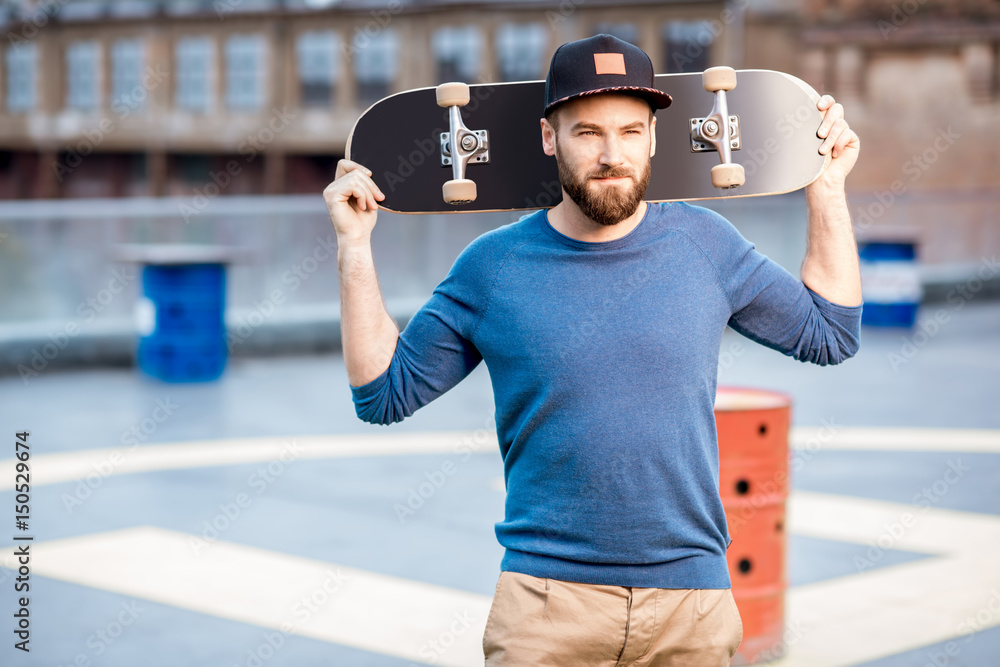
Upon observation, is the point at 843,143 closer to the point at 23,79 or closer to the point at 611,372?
the point at 611,372

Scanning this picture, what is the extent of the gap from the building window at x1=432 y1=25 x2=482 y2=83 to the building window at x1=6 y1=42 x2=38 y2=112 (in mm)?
17804

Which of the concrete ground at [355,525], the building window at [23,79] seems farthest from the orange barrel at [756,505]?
the building window at [23,79]

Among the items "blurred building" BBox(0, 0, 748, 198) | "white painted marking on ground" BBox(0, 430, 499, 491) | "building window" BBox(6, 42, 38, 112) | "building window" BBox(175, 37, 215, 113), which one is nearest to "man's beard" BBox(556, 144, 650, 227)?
"white painted marking on ground" BBox(0, 430, 499, 491)

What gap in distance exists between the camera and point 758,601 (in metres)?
5.09

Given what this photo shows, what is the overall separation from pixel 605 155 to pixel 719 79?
19.7 inches

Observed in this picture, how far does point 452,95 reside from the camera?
3.20 m

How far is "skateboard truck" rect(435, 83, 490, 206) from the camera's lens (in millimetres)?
3205

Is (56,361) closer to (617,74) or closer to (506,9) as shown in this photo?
(617,74)

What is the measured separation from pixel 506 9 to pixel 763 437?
126ft

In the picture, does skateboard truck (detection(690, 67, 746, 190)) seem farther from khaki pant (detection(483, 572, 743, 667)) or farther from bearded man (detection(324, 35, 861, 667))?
khaki pant (detection(483, 572, 743, 667))

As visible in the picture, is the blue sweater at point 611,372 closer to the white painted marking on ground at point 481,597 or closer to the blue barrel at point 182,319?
the white painted marking on ground at point 481,597

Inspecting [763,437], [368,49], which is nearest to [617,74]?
[763,437]

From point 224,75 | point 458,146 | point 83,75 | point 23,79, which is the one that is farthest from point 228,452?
point 23,79

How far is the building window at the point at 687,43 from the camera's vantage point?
38.2 m
